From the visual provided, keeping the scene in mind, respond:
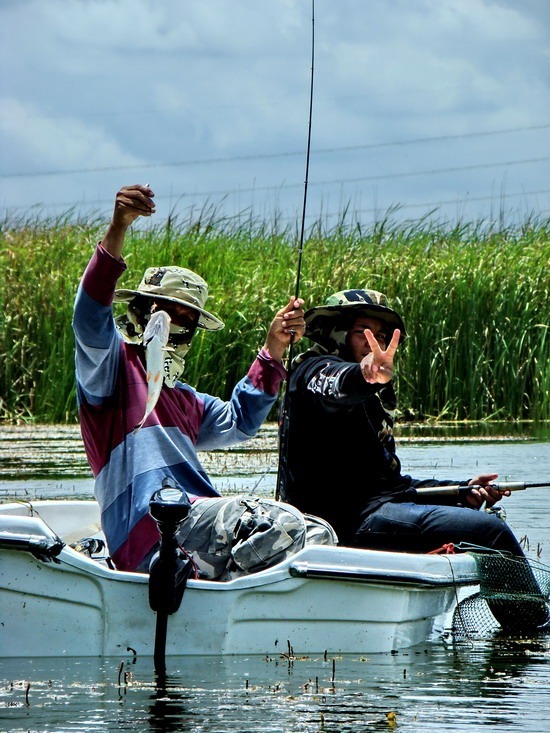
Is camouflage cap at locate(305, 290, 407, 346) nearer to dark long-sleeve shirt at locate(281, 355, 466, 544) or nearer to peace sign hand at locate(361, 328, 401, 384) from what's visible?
dark long-sleeve shirt at locate(281, 355, 466, 544)

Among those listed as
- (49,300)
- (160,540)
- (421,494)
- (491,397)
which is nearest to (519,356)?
(491,397)

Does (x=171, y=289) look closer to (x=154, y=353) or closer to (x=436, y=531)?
(x=154, y=353)

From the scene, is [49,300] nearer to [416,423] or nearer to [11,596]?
[416,423]

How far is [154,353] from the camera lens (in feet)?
15.8

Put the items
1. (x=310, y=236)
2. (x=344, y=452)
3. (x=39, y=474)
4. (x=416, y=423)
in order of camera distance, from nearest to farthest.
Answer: (x=344, y=452)
(x=39, y=474)
(x=416, y=423)
(x=310, y=236)

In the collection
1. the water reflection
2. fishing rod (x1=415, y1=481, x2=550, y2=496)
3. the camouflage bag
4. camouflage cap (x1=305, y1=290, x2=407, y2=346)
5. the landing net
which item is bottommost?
the water reflection

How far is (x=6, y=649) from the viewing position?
494 cm

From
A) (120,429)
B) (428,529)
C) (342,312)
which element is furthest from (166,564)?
(342,312)

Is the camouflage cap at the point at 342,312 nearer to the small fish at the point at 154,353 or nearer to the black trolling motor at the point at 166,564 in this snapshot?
the small fish at the point at 154,353

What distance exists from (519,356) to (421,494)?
28.2ft

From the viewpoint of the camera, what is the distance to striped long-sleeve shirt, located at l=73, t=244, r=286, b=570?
472cm

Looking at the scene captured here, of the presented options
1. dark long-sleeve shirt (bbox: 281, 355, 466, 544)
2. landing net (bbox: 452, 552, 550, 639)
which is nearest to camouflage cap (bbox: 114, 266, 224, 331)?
dark long-sleeve shirt (bbox: 281, 355, 466, 544)

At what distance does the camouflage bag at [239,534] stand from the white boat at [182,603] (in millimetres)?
62

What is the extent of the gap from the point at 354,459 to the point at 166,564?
40.2 inches
